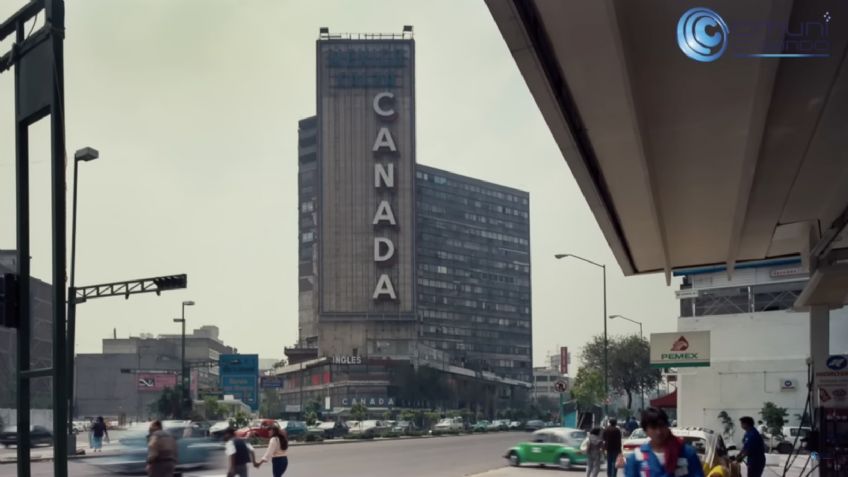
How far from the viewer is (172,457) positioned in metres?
12.8

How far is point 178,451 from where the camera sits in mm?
25797

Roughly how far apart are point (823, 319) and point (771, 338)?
31.0 m

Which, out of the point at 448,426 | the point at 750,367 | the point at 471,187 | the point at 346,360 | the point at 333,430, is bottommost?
the point at 448,426

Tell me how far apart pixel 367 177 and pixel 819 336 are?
126 m

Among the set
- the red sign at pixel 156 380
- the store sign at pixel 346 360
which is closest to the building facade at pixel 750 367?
the store sign at pixel 346 360

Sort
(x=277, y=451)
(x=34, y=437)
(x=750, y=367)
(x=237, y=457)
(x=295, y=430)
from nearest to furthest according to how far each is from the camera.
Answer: (x=237, y=457) < (x=277, y=451) < (x=750, y=367) < (x=34, y=437) < (x=295, y=430)

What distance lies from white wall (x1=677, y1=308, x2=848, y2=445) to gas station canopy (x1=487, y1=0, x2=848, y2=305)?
109ft

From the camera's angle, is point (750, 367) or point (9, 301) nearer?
point (9, 301)

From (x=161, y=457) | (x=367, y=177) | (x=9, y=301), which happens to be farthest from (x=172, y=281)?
(x=367, y=177)

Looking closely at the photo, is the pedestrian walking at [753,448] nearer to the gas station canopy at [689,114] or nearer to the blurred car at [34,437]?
the gas station canopy at [689,114]

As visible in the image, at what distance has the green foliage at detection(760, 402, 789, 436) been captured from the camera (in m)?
43.3

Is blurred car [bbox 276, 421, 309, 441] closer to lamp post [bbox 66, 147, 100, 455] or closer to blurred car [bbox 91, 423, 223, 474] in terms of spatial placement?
lamp post [bbox 66, 147, 100, 455]

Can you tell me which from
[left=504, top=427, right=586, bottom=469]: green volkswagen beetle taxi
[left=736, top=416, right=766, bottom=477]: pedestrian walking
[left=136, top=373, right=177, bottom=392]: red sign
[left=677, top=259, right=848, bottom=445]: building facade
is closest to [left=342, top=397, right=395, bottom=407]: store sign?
[left=136, top=373, right=177, bottom=392]: red sign

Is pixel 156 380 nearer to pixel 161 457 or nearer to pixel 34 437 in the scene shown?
pixel 34 437
